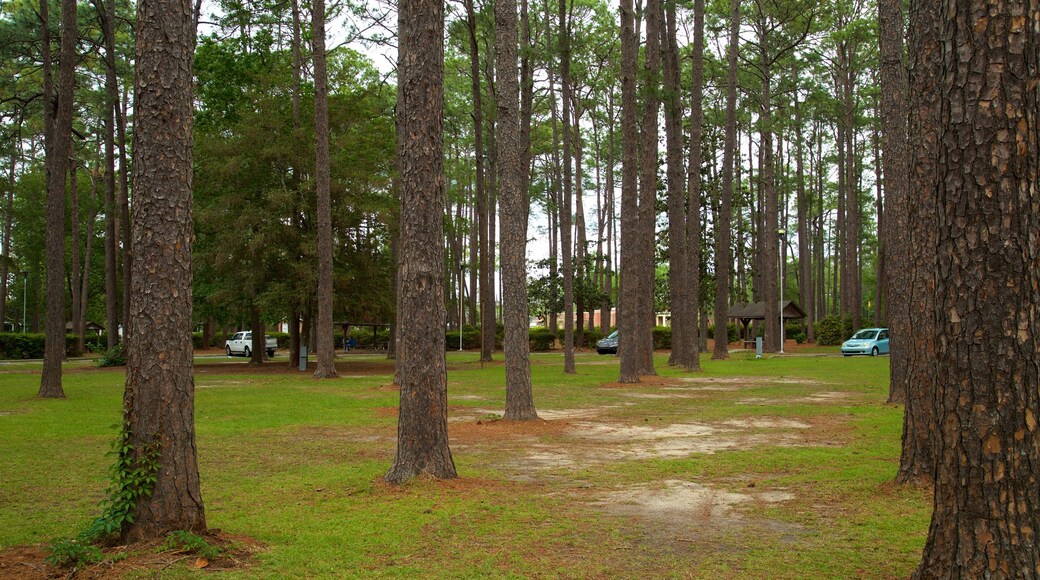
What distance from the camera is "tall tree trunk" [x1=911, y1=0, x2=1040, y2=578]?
382cm

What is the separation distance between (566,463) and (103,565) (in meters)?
5.36

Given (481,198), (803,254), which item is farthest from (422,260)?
(803,254)

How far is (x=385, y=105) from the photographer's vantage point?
34156 millimetres

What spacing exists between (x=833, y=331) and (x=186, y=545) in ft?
167

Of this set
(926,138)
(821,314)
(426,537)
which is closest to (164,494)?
(426,537)

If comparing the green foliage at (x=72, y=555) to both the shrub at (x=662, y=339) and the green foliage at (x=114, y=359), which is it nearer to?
the green foliage at (x=114, y=359)

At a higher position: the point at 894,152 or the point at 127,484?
the point at 894,152

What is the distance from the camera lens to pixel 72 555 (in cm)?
481

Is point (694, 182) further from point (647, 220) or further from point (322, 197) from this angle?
point (322, 197)

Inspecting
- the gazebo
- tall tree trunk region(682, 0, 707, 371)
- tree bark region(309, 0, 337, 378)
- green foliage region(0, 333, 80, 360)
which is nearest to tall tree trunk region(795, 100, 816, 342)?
the gazebo

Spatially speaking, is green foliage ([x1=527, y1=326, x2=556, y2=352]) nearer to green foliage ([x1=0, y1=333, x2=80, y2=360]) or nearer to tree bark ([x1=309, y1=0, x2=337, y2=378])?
tree bark ([x1=309, y1=0, x2=337, y2=378])

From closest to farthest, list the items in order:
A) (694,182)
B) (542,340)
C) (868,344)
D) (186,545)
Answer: (186,545)
(694,182)
(868,344)
(542,340)

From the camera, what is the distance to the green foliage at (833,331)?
1991 inches

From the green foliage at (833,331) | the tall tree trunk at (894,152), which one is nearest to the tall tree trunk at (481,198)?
the tall tree trunk at (894,152)
